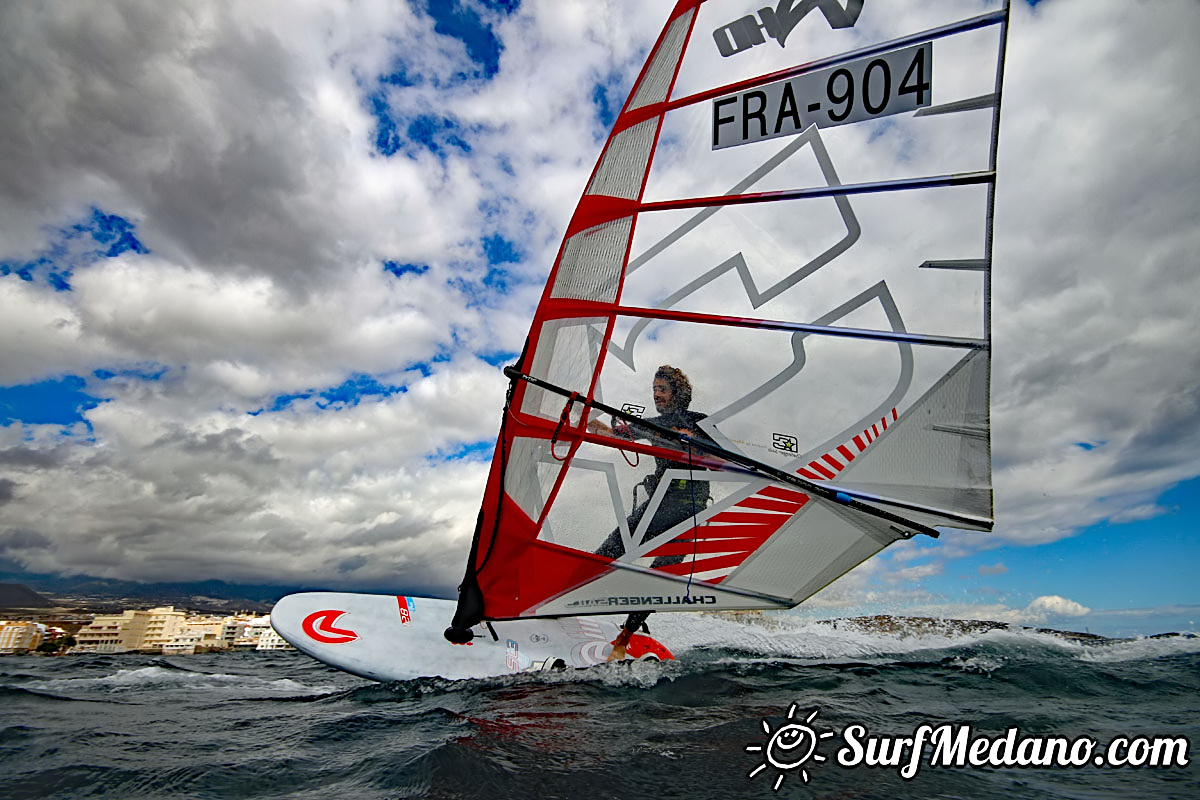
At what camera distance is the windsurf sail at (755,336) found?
4.18 metres

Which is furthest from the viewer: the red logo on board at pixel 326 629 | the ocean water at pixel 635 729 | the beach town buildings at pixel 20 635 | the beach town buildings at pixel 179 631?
the beach town buildings at pixel 179 631

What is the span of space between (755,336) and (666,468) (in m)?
1.16

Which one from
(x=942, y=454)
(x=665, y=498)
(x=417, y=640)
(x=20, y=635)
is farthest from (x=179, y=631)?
(x=942, y=454)

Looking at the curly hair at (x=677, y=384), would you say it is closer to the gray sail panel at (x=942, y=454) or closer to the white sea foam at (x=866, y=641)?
the gray sail panel at (x=942, y=454)

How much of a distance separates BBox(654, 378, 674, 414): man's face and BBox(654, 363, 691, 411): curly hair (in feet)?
0.07

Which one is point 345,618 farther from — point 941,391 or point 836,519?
point 941,391

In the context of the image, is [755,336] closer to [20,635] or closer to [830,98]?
[830,98]

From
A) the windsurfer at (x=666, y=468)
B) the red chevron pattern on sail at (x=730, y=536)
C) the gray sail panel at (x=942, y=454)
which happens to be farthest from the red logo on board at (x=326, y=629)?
the gray sail panel at (x=942, y=454)

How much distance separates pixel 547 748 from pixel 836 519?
2567mm

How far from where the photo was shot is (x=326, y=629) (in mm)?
5922

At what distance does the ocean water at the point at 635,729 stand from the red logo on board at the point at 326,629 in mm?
524

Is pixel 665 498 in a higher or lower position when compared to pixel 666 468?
lower

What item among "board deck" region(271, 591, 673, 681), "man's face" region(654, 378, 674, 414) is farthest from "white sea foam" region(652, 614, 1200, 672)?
"man's face" region(654, 378, 674, 414)

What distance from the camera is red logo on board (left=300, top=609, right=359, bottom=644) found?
5840 millimetres
